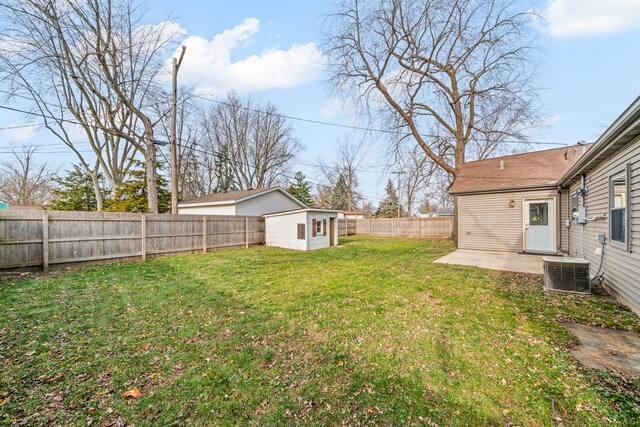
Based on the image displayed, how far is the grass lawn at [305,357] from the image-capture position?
76.0 inches

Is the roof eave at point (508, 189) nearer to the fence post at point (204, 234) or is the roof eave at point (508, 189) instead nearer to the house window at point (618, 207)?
the house window at point (618, 207)

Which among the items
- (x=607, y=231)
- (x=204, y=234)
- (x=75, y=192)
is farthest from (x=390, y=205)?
(x=75, y=192)

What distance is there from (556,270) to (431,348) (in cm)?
386

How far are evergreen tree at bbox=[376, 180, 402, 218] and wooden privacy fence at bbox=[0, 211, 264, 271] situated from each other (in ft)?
101

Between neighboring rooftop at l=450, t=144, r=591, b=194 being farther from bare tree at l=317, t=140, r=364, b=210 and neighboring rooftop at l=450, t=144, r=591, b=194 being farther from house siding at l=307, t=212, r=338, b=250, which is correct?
bare tree at l=317, t=140, r=364, b=210

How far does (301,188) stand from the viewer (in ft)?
105

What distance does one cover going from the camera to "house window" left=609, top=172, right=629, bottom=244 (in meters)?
3.92

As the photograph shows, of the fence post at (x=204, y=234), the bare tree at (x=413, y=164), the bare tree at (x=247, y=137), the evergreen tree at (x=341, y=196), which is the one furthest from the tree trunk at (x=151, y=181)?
the evergreen tree at (x=341, y=196)

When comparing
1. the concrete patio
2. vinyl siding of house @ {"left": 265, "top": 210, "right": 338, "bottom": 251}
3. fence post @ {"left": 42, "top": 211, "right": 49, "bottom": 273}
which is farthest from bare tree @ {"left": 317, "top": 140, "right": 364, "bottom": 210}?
fence post @ {"left": 42, "top": 211, "right": 49, "bottom": 273}

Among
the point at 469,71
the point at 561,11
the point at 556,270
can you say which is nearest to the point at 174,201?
the point at 556,270

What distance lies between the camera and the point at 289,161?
2772 centimetres

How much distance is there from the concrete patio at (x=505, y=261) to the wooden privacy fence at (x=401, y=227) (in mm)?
9158

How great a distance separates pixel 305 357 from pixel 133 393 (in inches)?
58.9

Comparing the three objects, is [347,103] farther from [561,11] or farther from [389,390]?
[389,390]
